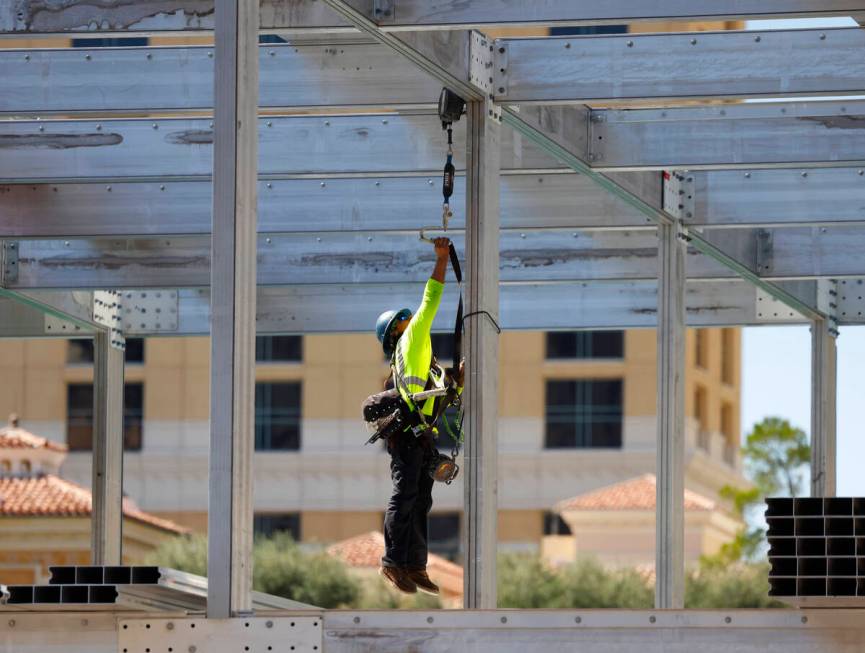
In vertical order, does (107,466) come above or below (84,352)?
below

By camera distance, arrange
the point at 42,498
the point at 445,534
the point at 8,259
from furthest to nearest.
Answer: the point at 445,534 < the point at 42,498 < the point at 8,259

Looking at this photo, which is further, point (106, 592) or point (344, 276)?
point (344, 276)

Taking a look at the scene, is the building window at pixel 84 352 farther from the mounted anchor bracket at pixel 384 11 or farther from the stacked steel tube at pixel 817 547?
the stacked steel tube at pixel 817 547

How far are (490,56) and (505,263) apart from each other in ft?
20.8

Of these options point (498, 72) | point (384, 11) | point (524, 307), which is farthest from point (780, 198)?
point (384, 11)

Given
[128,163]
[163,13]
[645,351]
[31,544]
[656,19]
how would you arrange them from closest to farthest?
[656,19]
[163,13]
[128,163]
[31,544]
[645,351]

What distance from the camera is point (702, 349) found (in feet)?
247

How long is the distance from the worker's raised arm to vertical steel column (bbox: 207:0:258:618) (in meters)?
2.36

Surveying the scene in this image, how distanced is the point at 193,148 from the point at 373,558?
42837 mm

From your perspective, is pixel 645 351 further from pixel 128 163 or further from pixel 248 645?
pixel 248 645

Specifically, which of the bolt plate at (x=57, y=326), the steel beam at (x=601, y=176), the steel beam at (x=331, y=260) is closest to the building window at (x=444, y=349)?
the bolt plate at (x=57, y=326)

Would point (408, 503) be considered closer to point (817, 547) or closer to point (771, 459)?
point (817, 547)

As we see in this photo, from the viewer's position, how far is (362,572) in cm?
5922

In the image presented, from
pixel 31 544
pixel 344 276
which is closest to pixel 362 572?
pixel 31 544
